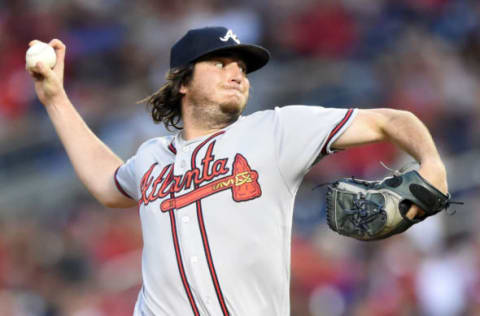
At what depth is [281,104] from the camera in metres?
7.86

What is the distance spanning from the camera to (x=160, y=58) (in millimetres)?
8766

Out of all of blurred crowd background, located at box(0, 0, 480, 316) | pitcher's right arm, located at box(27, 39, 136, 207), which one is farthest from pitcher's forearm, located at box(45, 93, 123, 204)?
blurred crowd background, located at box(0, 0, 480, 316)

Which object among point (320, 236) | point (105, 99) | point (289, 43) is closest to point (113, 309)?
point (320, 236)

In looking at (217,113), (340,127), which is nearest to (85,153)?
(217,113)

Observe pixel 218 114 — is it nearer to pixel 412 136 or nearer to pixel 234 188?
pixel 234 188

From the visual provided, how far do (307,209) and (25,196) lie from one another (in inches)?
109

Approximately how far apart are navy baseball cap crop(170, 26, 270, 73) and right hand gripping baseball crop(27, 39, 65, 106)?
0.61 metres

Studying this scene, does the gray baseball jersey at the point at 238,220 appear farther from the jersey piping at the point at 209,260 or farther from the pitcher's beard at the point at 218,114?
the pitcher's beard at the point at 218,114

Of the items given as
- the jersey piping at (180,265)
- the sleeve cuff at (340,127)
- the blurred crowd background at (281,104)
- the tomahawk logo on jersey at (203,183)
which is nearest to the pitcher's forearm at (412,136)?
the sleeve cuff at (340,127)

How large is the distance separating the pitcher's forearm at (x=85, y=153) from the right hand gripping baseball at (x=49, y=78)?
1.2 inches

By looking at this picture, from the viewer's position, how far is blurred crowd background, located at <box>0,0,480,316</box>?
6.41m

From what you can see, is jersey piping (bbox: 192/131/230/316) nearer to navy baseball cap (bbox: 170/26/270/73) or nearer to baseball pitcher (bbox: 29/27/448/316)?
baseball pitcher (bbox: 29/27/448/316)

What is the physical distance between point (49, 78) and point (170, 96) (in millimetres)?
574

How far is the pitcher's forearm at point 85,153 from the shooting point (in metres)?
3.82
